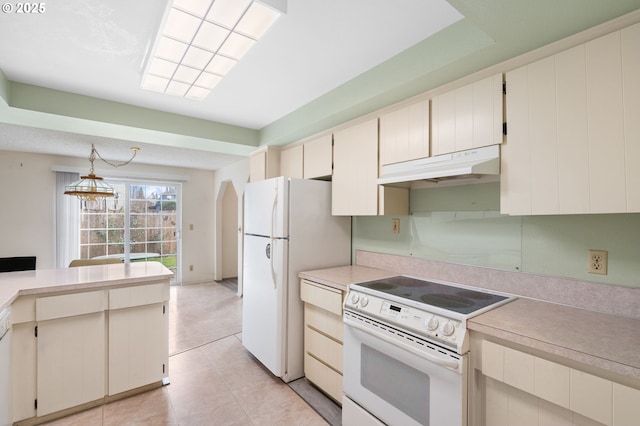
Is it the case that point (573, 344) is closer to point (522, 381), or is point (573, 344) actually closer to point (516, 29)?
point (522, 381)

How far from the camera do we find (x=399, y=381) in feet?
5.08

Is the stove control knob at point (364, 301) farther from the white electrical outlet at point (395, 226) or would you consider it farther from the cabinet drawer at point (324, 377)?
the white electrical outlet at point (395, 226)

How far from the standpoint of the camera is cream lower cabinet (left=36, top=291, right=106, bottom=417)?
1.90 metres

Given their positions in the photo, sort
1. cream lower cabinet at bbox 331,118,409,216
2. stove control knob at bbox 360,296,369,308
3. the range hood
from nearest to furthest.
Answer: the range hood < stove control knob at bbox 360,296,369,308 < cream lower cabinet at bbox 331,118,409,216

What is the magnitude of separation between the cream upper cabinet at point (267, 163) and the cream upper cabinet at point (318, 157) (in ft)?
1.74

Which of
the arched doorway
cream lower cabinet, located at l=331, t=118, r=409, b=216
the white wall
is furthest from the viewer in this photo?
the arched doorway

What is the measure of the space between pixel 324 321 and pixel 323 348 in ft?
0.67

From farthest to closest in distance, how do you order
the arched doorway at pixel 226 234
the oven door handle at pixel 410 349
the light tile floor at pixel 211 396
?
the arched doorway at pixel 226 234
the light tile floor at pixel 211 396
the oven door handle at pixel 410 349

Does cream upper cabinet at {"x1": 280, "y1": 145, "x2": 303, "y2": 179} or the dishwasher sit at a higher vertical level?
cream upper cabinet at {"x1": 280, "y1": 145, "x2": 303, "y2": 179}

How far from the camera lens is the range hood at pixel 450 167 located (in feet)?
5.01

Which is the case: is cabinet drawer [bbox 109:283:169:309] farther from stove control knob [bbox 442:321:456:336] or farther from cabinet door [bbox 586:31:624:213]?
cabinet door [bbox 586:31:624:213]

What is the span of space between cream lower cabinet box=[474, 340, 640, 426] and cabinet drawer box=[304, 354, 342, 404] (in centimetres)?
103

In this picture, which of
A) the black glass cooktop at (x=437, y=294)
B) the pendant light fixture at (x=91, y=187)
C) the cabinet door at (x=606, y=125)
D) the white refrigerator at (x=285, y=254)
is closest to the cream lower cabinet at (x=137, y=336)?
the white refrigerator at (x=285, y=254)

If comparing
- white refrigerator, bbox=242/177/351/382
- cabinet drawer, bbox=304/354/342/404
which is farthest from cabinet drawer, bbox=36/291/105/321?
cabinet drawer, bbox=304/354/342/404
